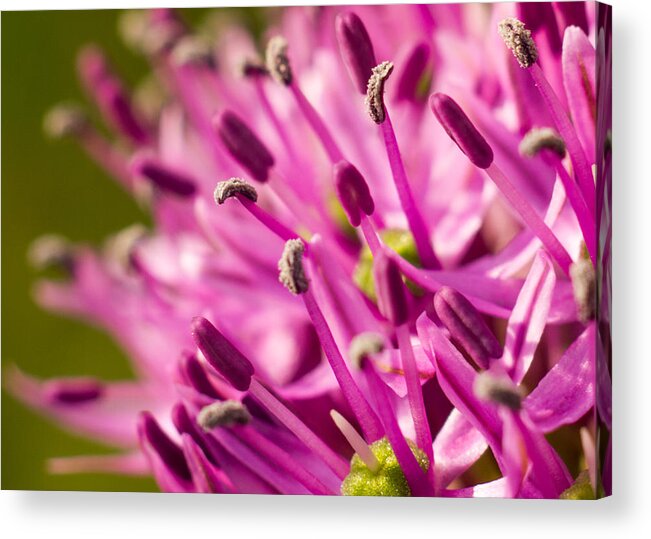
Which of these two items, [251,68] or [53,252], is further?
[53,252]

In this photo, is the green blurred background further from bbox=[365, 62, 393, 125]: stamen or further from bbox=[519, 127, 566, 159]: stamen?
bbox=[519, 127, 566, 159]: stamen

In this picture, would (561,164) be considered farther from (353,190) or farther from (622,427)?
(622,427)

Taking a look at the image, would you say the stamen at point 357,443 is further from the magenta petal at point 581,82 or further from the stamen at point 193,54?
the stamen at point 193,54

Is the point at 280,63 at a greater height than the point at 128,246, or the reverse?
the point at 280,63

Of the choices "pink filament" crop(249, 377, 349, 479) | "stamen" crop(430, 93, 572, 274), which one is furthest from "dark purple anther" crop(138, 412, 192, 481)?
"stamen" crop(430, 93, 572, 274)

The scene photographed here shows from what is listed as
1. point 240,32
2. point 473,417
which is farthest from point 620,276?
point 240,32

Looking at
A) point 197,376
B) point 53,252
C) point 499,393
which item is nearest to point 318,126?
point 197,376

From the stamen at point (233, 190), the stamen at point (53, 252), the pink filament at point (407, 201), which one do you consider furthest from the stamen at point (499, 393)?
the stamen at point (53, 252)
